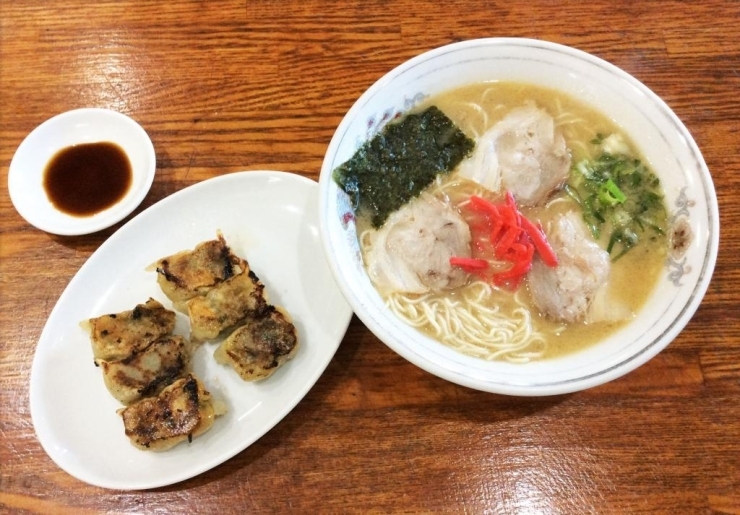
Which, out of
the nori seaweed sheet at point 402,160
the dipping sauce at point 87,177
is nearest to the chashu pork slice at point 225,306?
the nori seaweed sheet at point 402,160

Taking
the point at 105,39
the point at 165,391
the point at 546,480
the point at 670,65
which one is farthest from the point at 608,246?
the point at 105,39

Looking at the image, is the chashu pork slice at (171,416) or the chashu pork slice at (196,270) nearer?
the chashu pork slice at (171,416)

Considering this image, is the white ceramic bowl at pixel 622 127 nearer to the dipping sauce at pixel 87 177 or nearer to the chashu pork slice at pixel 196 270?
the chashu pork slice at pixel 196 270

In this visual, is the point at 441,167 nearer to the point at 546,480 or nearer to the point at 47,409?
the point at 546,480

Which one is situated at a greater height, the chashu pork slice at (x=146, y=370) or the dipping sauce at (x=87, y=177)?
the dipping sauce at (x=87, y=177)

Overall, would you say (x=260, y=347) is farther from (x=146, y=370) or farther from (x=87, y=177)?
(x=87, y=177)

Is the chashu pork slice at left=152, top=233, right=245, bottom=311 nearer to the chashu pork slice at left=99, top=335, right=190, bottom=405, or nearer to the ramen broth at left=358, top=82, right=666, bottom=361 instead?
the chashu pork slice at left=99, top=335, right=190, bottom=405

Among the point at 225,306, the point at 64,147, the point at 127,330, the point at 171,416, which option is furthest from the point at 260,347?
the point at 64,147
